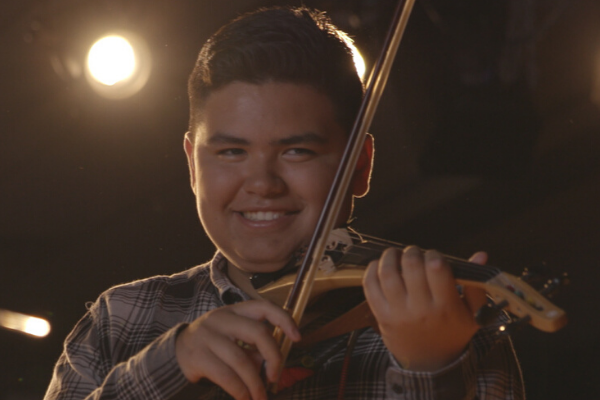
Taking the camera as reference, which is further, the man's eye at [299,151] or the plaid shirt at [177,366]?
the man's eye at [299,151]

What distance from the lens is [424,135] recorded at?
158cm

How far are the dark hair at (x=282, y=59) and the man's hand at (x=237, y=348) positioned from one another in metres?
0.34

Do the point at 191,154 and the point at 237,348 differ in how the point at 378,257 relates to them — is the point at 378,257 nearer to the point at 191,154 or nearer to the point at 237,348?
the point at 237,348

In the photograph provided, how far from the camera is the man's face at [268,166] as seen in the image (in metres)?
0.93

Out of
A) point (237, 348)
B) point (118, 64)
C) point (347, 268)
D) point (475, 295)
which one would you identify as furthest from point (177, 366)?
point (118, 64)

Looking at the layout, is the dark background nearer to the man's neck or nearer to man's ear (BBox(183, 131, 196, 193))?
man's ear (BBox(183, 131, 196, 193))

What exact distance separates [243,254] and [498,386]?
35 cm

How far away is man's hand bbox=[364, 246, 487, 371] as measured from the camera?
65cm

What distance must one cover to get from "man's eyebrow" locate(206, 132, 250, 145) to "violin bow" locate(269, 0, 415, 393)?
0.20m

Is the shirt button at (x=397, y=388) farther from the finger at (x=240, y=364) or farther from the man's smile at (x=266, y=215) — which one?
the man's smile at (x=266, y=215)

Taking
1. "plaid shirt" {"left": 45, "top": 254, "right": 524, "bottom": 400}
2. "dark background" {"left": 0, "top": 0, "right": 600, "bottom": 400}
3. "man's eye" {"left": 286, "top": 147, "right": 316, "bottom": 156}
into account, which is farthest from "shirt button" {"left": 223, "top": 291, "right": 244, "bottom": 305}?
"dark background" {"left": 0, "top": 0, "right": 600, "bottom": 400}

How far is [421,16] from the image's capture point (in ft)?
4.81

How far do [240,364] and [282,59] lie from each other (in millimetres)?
417

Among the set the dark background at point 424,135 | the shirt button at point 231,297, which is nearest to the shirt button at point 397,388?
the shirt button at point 231,297
